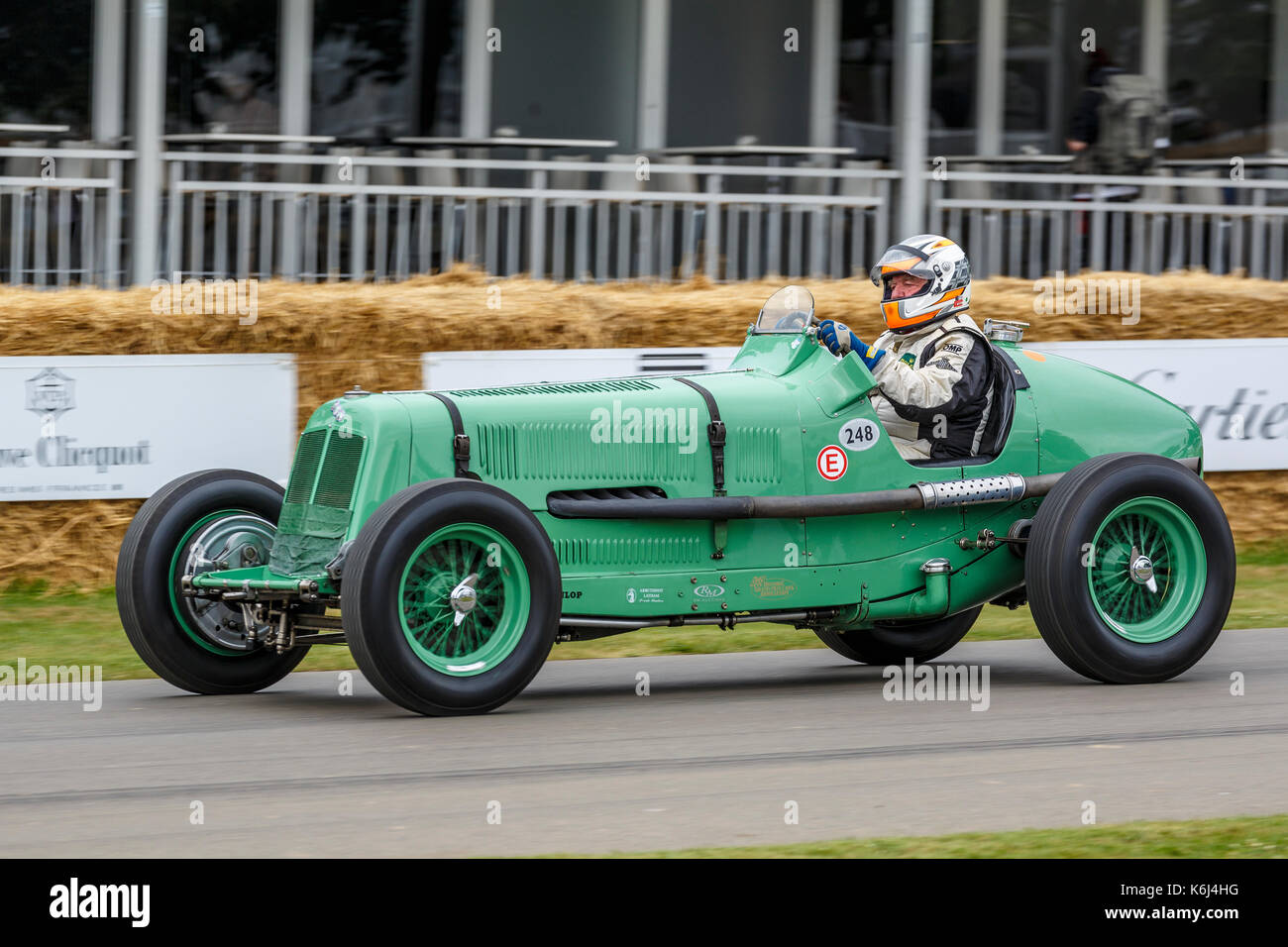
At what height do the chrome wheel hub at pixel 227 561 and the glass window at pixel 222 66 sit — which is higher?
the glass window at pixel 222 66

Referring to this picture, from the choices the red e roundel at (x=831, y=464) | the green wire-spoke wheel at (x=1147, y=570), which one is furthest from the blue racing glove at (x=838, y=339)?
the green wire-spoke wheel at (x=1147, y=570)

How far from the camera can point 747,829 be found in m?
5.48

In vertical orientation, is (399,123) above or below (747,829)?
above

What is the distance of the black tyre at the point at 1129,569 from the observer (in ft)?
26.3

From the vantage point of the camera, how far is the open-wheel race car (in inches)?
287

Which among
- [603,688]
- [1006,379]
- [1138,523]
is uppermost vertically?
[1006,379]

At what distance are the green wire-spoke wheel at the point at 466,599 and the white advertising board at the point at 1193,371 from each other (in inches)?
172

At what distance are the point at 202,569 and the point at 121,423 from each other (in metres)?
2.97

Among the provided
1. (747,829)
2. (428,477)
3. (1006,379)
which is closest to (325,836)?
(747,829)

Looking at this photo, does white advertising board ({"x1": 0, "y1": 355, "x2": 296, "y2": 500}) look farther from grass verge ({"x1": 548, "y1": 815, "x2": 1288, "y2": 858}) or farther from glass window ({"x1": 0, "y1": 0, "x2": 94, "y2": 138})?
grass verge ({"x1": 548, "y1": 815, "x2": 1288, "y2": 858})

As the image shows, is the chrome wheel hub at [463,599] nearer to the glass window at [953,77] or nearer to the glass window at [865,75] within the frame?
the glass window at [865,75]

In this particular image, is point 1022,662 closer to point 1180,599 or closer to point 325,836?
point 1180,599

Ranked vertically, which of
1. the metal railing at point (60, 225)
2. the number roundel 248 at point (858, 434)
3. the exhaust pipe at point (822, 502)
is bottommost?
the exhaust pipe at point (822, 502)

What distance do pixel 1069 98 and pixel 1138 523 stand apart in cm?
1124
